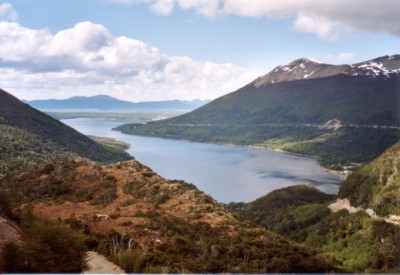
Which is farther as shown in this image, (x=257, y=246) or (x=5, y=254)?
(x=257, y=246)

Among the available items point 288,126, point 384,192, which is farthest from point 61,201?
point 288,126

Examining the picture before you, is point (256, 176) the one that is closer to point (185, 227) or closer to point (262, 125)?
point (185, 227)

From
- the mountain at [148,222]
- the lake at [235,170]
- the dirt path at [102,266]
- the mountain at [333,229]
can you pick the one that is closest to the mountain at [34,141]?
the lake at [235,170]

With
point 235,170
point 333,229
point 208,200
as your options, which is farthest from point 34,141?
point 208,200

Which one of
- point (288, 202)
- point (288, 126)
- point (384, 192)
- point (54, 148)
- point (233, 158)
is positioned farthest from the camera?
point (288, 126)

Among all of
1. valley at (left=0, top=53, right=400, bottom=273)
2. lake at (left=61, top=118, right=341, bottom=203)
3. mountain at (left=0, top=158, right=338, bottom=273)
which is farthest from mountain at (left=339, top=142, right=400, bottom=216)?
mountain at (left=0, top=158, right=338, bottom=273)

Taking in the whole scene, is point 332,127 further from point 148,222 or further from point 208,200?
point 148,222

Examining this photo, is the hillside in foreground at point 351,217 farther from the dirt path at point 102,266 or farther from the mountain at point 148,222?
the dirt path at point 102,266
